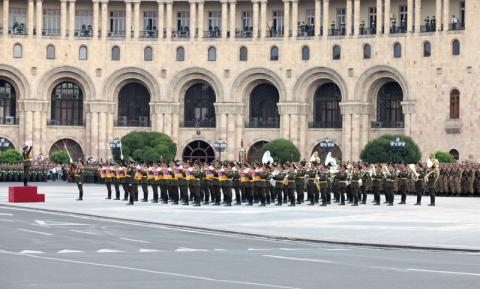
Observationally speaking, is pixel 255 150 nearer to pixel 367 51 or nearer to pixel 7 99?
pixel 367 51

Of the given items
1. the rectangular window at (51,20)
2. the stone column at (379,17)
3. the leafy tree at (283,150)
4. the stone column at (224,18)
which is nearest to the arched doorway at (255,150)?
the leafy tree at (283,150)

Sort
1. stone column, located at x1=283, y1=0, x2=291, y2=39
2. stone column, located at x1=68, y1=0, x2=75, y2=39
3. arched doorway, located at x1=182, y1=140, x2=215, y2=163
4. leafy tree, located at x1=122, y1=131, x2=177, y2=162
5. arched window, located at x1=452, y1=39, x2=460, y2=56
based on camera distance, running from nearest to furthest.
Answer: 1. leafy tree, located at x1=122, y1=131, x2=177, y2=162
2. arched window, located at x1=452, y1=39, x2=460, y2=56
3. stone column, located at x1=283, y1=0, x2=291, y2=39
4. stone column, located at x1=68, y1=0, x2=75, y2=39
5. arched doorway, located at x1=182, y1=140, x2=215, y2=163

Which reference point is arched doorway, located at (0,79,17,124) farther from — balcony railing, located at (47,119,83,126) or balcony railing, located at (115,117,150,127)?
balcony railing, located at (115,117,150,127)

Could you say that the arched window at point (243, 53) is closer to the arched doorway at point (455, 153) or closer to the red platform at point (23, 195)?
the arched doorway at point (455, 153)

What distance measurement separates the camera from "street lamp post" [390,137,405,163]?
82750 millimetres

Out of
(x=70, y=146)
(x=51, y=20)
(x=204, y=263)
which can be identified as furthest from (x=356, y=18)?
(x=204, y=263)

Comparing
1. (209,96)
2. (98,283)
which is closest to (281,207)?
(98,283)

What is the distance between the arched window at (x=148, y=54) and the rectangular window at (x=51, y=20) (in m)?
7.91

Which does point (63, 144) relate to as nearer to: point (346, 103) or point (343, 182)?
point (346, 103)

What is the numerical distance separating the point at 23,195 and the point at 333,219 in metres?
18.5

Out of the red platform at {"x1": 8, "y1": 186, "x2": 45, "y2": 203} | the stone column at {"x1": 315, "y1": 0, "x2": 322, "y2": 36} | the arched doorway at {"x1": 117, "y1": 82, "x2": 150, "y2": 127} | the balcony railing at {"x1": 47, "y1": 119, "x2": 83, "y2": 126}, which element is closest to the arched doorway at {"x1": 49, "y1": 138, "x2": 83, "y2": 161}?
the balcony railing at {"x1": 47, "y1": 119, "x2": 83, "y2": 126}

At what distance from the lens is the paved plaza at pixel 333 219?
111 ft

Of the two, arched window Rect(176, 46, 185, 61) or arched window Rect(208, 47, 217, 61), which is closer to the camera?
arched window Rect(208, 47, 217, 61)

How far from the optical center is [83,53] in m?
101
